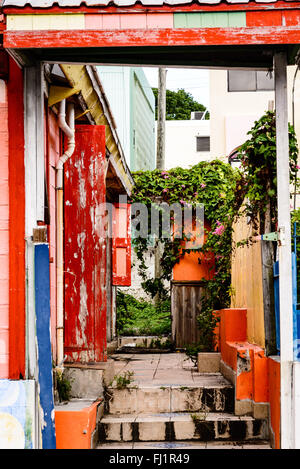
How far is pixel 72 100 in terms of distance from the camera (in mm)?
6590

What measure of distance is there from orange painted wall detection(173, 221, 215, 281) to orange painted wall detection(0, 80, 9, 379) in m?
7.51

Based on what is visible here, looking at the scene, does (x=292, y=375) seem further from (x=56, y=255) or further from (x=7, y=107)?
(x=7, y=107)

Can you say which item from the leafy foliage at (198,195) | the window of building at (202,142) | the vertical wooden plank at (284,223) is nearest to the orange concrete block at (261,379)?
the vertical wooden plank at (284,223)

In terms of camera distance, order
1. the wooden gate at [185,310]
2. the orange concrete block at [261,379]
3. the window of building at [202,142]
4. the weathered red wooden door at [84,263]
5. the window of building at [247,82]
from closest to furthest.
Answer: the orange concrete block at [261,379], the weathered red wooden door at [84,263], the wooden gate at [185,310], the window of building at [247,82], the window of building at [202,142]

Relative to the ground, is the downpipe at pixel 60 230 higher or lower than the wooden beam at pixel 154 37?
lower

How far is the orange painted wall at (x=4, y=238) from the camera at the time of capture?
200 inches

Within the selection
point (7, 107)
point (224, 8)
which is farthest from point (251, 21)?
point (7, 107)

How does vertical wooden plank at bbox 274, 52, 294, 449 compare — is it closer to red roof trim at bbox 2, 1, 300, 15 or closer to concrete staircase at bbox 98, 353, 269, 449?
red roof trim at bbox 2, 1, 300, 15

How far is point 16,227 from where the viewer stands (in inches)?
201

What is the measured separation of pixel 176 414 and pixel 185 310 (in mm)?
5484

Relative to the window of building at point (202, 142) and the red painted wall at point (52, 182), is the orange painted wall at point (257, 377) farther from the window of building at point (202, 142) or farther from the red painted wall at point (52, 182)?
the window of building at point (202, 142)

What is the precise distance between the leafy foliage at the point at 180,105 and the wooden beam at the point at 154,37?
3621cm

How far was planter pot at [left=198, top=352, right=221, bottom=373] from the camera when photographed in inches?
347

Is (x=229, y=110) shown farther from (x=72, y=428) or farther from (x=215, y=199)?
(x=72, y=428)
